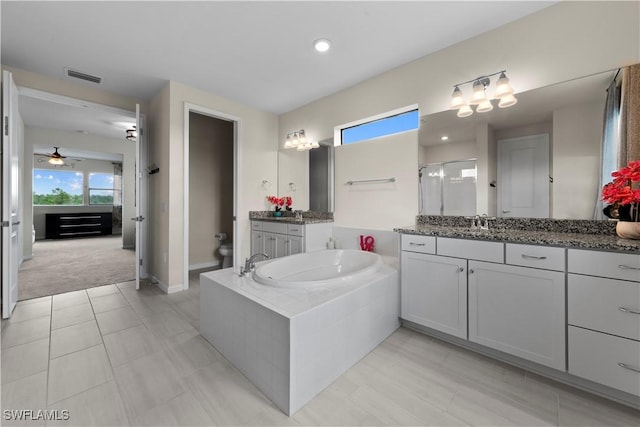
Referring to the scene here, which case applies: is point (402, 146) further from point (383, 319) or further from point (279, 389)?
point (279, 389)

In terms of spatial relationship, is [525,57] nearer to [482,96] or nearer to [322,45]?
[482,96]

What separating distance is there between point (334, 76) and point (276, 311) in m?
2.67

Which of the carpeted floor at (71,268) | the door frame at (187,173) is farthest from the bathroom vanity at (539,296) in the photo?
the carpeted floor at (71,268)

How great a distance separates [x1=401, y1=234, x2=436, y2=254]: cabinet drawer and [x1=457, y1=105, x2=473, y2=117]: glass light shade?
1.16 meters

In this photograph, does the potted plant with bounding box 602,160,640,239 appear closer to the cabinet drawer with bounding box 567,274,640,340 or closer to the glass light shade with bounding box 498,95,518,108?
the cabinet drawer with bounding box 567,274,640,340

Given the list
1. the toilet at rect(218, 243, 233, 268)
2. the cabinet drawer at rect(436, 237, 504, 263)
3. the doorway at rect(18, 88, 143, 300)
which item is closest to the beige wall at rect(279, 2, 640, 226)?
the cabinet drawer at rect(436, 237, 504, 263)

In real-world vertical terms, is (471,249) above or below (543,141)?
below

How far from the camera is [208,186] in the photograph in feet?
14.5

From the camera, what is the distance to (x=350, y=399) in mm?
1403

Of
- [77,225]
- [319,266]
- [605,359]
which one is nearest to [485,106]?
[605,359]

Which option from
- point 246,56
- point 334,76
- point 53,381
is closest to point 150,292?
point 53,381

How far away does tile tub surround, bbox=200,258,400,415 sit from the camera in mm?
1340

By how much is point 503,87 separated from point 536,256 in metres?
1.32

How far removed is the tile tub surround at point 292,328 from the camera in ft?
4.40
